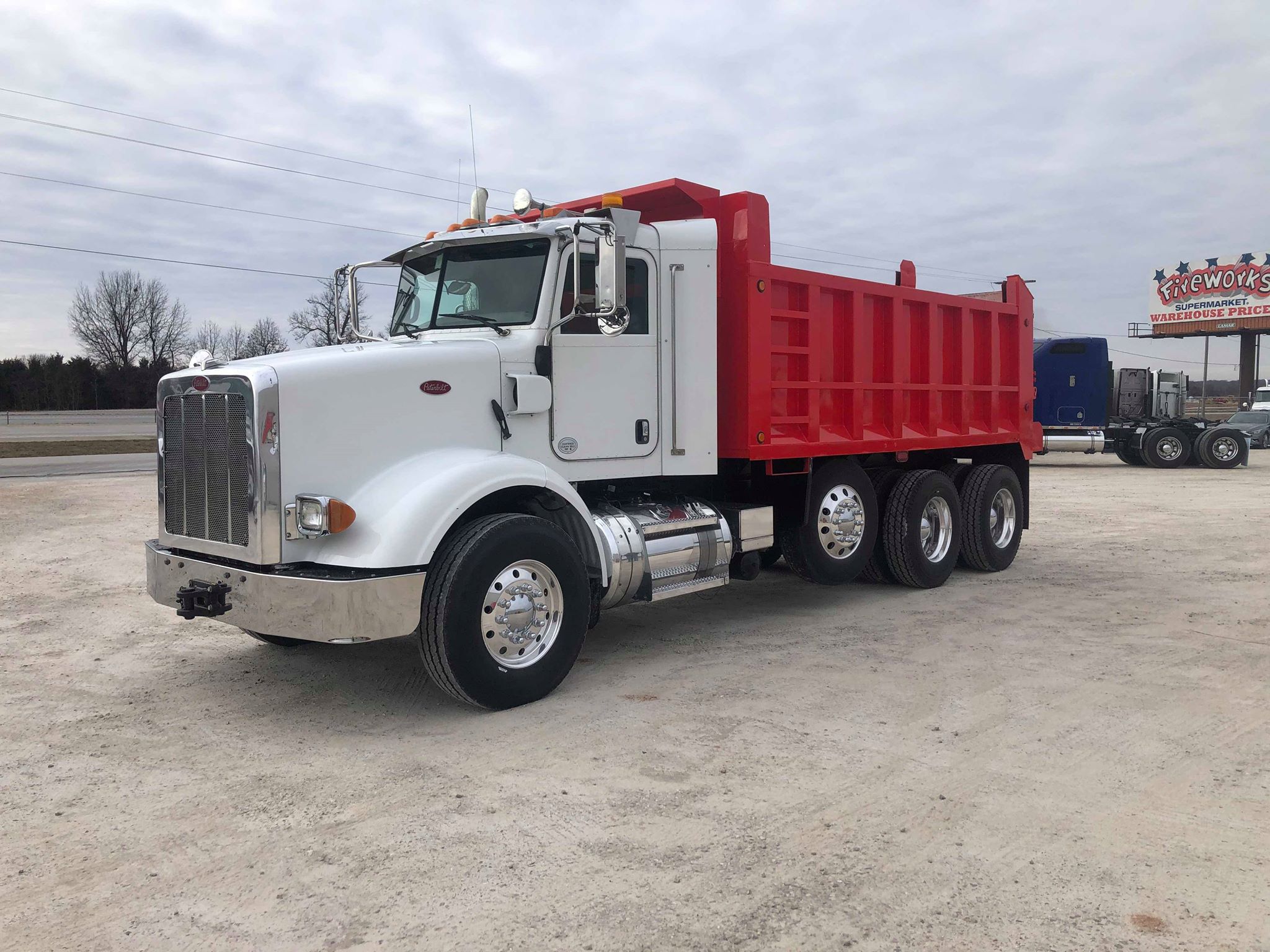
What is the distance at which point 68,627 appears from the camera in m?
7.14

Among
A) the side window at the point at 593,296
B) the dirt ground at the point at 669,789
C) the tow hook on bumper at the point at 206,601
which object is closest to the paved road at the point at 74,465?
the dirt ground at the point at 669,789

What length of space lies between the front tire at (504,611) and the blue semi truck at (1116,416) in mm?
20031

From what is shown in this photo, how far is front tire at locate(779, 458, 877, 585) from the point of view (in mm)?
7477

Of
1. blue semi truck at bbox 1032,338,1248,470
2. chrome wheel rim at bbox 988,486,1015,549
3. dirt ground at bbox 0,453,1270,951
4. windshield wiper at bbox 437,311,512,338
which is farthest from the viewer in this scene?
blue semi truck at bbox 1032,338,1248,470

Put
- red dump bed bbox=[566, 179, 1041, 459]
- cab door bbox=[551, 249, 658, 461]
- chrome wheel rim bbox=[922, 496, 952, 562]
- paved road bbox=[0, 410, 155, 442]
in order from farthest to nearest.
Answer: paved road bbox=[0, 410, 155, 442], chrome wheel rim bbox=[922, 496, 952, 562], red dump bed bbox=[566, 179, 1041, 459], cab door bbox=[551, 249, 658, 461]

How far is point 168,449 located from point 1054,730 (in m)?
4.83

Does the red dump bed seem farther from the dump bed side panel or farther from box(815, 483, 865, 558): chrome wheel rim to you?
box(815, 483, 865, 558): chrome wheel rim

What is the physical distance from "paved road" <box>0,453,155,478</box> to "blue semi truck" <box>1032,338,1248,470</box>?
20.8m

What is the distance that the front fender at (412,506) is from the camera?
4.62 m

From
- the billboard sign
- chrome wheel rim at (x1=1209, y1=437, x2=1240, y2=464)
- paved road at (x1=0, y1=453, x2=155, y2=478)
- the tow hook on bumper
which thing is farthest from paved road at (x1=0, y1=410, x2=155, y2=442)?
the billboard sign

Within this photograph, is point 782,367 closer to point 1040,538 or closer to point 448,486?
point 448,486

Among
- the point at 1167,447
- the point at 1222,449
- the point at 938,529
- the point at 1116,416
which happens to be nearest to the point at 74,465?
the point at 938,529

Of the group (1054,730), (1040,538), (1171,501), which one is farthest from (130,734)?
(1171,501)

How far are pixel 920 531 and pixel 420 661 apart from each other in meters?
4.46
